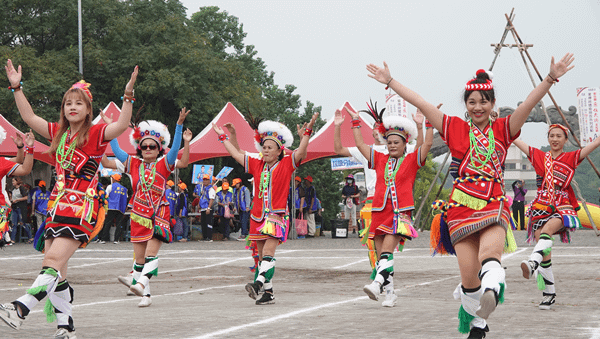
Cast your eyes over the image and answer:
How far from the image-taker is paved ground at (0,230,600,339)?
6.83 meters

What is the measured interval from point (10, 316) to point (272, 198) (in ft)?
13.9

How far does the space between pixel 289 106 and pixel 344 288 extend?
4297 cm

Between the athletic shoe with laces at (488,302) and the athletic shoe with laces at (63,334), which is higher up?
the athletic shoe with laces at (488,302)

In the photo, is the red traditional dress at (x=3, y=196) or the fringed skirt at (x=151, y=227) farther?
the red traditional dress at (x=3, y=196)

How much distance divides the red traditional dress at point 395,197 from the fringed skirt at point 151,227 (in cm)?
251

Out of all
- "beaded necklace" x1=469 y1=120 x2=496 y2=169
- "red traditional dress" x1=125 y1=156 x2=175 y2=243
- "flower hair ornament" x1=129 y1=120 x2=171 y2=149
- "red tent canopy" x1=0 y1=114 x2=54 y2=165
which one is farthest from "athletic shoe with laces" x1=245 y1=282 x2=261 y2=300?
"red tent canopy" x1=0 y1=114 x2=54 y2=165

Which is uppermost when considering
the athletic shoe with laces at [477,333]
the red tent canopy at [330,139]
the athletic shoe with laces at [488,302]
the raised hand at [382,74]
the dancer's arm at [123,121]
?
the red tent canopy at [330,139]

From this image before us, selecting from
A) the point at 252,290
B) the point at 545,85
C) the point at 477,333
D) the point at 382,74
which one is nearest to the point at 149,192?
the point at 252,290

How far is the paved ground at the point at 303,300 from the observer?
6.83 meters

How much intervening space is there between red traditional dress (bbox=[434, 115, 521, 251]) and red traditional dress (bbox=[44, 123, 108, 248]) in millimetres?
2836

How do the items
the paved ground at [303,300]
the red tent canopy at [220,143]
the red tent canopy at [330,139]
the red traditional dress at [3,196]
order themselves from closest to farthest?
the paved ground at [303,300] < the red traditional dress at [3,196] < the red tent canopy at [330,139] < the red tent canopy at [220,143]

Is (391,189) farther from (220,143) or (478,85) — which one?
(220,143)

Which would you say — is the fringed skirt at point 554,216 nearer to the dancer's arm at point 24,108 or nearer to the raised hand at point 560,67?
the raised hand at point 560,67

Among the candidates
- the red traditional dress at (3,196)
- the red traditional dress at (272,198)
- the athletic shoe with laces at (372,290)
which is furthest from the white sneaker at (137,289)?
the red traditional dress at (3,196)
